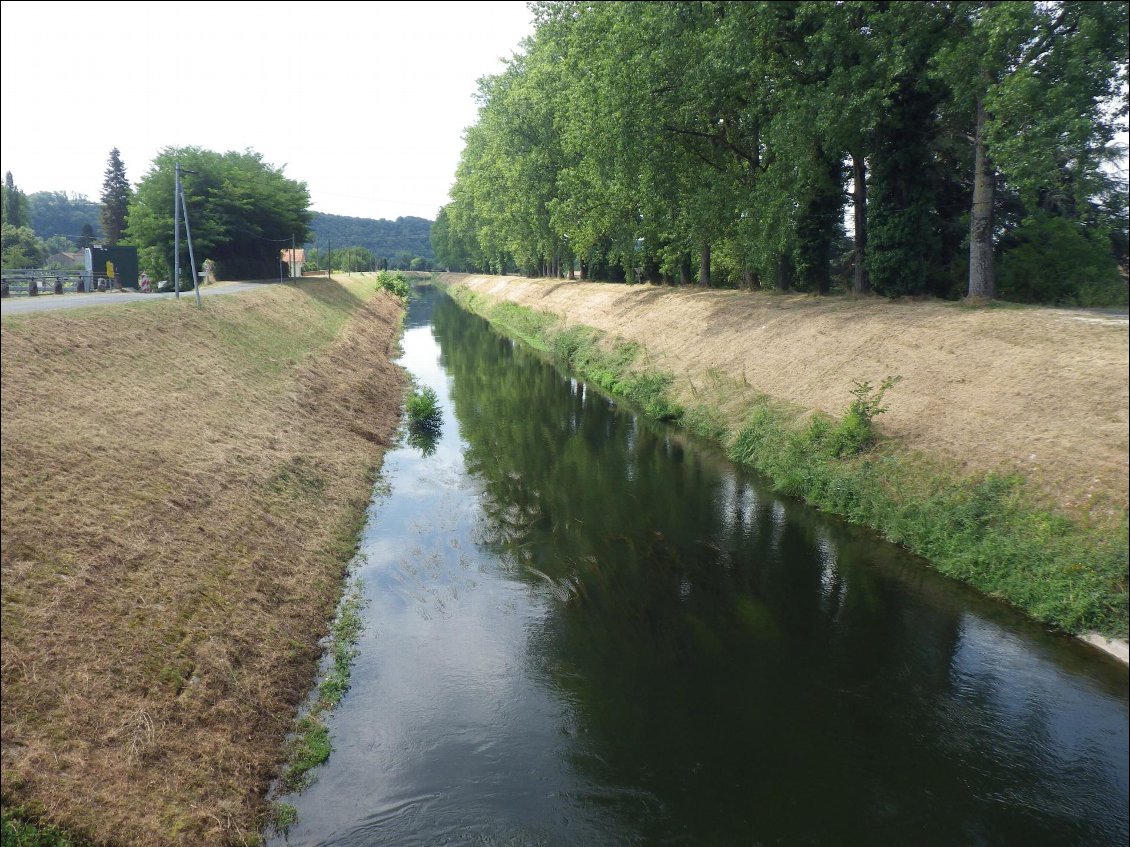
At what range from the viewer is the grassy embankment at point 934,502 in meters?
11.1

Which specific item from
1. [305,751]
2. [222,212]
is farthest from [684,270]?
[305,751]

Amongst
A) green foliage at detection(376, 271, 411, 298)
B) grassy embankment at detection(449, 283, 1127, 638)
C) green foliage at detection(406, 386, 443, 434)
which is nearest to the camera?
grassy embankment at detection(449, 283, 1127, 638)

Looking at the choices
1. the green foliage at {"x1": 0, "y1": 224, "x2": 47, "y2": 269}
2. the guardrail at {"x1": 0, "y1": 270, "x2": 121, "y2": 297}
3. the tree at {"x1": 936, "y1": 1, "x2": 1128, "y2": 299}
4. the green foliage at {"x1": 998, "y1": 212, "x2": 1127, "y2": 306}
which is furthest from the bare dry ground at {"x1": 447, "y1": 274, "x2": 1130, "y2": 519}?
the green foliage at {"x1": 0, "y1": 224, "x2": 47, "y2": 269}

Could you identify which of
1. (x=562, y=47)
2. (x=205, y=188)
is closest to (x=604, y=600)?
(x=562, y=47)

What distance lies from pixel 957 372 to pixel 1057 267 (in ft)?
29.6

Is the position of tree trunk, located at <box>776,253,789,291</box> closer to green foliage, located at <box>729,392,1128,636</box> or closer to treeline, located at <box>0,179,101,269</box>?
green foliage, located at <box>729,392,1128,636</box>

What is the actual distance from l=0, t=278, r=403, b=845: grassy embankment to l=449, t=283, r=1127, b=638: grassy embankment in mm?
10628

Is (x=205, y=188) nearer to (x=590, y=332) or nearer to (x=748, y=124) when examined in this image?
(x=590, y=332)

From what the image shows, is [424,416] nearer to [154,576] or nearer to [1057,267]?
[154,576]

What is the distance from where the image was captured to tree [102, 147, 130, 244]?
9100cm

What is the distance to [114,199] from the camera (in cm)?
9156

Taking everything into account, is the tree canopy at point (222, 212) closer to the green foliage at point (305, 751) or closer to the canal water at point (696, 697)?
the canal water at point (696, 697)

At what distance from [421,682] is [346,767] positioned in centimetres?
184

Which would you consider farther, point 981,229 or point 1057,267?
point 1057,267
